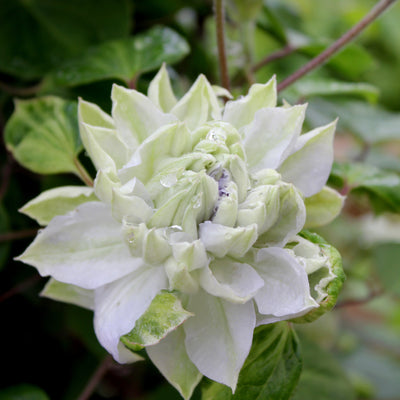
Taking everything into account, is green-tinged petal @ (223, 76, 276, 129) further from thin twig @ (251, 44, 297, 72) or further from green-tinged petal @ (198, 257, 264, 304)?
thin twig @ (251, 44, 297, 72)

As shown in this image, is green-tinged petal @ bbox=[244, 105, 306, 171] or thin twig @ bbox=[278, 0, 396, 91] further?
thin twig @ bbox=[278, 0, 396, 91]

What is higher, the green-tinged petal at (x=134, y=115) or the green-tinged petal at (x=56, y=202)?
the green-tinged petal at (x=134, y=115)

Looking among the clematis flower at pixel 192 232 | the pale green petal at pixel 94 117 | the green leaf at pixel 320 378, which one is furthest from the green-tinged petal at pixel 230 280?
the green leaf at pixel 320 378

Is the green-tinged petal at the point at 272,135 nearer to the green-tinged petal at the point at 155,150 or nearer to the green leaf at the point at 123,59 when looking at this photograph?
the green-tinged petal at the point at 155,150

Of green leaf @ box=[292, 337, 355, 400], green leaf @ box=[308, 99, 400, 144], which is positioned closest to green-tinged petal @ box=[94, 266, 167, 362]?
green leaf @ box=[292, 337, 355, 400]

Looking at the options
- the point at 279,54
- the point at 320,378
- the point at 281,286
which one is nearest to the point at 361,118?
the point at 279,54

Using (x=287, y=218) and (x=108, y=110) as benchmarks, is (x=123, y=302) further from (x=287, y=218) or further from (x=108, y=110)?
(x=108, y=110)

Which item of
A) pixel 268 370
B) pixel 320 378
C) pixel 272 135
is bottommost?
pixel 320 378
